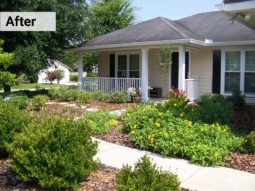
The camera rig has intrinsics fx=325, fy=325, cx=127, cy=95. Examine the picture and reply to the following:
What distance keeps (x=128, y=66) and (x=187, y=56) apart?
327cm

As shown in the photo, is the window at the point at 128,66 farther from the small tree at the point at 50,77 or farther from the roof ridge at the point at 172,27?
the small tree at the point at 50,77

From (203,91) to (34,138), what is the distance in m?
12.2

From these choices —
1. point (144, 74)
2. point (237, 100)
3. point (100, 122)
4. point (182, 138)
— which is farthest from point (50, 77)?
point (182, 138)

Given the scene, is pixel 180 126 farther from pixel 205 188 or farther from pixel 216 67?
pixel 216 67

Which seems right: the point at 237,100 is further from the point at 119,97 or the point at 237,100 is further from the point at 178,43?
the point at 119,97

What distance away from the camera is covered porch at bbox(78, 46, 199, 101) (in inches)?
574

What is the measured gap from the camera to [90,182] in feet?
15.1

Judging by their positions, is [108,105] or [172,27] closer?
[108,105]

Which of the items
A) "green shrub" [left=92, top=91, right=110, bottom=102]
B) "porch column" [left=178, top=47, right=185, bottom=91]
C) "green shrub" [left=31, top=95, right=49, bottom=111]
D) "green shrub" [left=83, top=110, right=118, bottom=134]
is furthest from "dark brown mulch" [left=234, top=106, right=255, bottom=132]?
"green shrub" [left=31, top=95, right=49, bottom=111]

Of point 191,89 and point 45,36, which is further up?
point 45,36

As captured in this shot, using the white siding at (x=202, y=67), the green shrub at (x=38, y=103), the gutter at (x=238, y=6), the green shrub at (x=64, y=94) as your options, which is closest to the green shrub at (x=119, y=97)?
the green shrub at (x=64, y=94)

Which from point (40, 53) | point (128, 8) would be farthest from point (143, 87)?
point (128, 8)

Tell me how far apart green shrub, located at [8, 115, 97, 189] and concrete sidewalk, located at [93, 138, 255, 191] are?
996 mm

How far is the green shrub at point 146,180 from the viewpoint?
357cm
